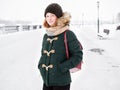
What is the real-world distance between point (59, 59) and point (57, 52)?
87 mm

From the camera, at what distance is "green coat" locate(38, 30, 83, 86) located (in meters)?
2.94

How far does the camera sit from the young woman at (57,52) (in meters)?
2.94

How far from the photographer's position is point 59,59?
2.97 meters

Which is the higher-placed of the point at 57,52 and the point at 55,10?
the point at 55,10

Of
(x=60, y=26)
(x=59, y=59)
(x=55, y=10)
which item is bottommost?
Result: (x=59, y=59)

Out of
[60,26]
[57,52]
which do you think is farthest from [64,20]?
[57,52]

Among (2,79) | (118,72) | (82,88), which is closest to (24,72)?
(2,79)

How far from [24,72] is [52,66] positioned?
14.6ft

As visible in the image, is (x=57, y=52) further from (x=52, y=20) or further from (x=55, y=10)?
(x=55, y=10)

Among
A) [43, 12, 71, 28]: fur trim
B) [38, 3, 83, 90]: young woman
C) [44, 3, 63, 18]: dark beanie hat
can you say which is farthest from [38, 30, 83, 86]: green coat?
[44, 3, 63, 18]: dark beanie hat

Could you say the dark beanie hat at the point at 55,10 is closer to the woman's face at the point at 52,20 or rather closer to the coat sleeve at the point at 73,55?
the woman's face at the point at 52,20

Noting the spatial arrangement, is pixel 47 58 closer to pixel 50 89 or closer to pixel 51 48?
pixel 51 48

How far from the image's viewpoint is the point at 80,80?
6.49 meters

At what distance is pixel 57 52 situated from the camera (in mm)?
2975
